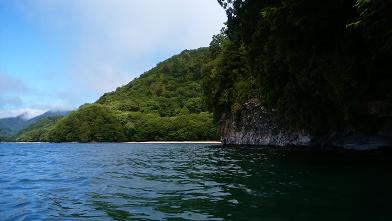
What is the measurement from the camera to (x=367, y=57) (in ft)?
81.5

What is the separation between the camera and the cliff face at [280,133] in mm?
35594

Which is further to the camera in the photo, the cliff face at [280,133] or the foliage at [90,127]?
the foliage at [90,127]

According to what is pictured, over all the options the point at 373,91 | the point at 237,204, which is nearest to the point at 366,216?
the point at 237,204

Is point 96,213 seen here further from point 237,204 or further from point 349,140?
point 349,140

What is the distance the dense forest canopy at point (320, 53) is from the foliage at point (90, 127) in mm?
128833

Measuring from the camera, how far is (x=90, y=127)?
168375 mm

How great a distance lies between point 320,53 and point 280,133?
1231 inches

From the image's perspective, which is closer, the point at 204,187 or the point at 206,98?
the point at 204,187

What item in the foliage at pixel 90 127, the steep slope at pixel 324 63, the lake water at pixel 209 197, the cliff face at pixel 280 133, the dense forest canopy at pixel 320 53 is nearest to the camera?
the lake water at pixel 209 197

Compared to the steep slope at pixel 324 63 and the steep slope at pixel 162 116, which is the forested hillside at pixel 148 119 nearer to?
the steep slope at pixel 162 116

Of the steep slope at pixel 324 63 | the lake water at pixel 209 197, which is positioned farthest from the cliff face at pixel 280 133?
the lake water at pixel 209 197

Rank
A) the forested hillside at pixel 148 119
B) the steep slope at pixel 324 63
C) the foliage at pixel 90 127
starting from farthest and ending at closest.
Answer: the foliage at pixel 90 127 < the forested hillside at pixel 148 119 < the steep slope at pixel 324 63

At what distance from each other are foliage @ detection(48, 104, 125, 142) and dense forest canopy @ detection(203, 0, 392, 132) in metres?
129

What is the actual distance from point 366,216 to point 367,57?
16.7 metres
